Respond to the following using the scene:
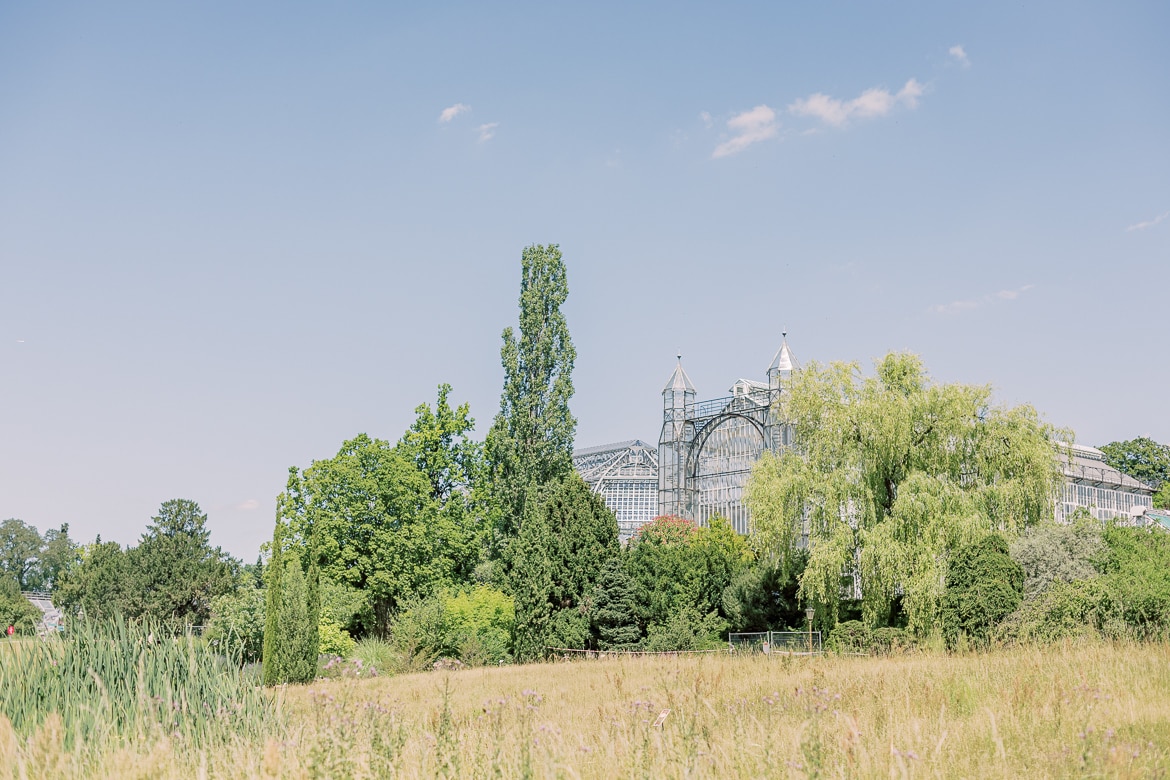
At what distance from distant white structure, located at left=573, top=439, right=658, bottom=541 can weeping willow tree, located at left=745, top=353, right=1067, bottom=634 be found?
41.7 m

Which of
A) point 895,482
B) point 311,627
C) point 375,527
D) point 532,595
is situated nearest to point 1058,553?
point 895,482

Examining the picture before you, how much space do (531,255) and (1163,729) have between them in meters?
38.6

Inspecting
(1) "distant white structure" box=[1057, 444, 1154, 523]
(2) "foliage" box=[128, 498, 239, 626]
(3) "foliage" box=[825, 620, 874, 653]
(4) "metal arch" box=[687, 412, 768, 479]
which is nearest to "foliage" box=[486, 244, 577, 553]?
(3) "foliage" box=[825, 620, 874, 653]

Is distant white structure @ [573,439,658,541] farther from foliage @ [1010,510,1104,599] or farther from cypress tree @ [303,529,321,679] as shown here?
foliage @ [1010,510,1104,599]

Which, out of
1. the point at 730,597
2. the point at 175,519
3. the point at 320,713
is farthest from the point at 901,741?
the point at 175,519

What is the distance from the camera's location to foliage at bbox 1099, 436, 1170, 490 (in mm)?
78875

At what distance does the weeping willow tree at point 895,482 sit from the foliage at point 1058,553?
1.49m

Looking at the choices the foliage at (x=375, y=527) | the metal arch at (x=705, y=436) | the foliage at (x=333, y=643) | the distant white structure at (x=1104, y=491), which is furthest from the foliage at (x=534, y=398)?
the distant white structure at (x=1104, y=491)

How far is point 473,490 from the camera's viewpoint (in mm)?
45094

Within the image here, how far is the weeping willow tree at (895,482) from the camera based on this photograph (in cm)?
2602

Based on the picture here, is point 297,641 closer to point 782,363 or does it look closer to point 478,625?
point 478,625

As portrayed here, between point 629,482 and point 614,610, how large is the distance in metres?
43.7

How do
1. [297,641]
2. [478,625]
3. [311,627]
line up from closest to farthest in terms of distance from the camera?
1. [297,641]
2. [311,627]
3. [478,625]

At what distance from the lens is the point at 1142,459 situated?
80188 mm
